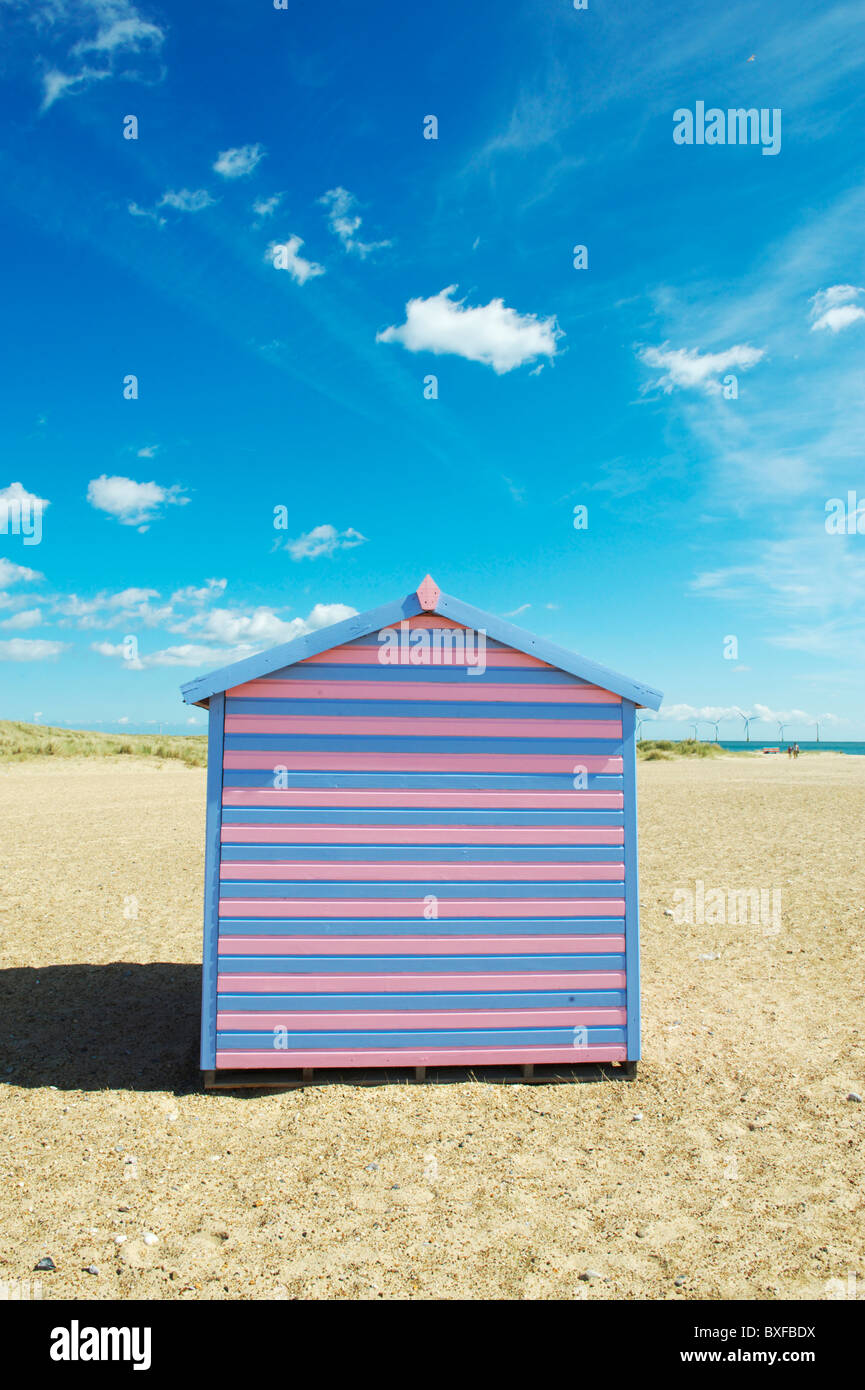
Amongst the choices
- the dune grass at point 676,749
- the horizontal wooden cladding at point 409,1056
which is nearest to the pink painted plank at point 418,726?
the horizontal wooden cladding at point 409,1056

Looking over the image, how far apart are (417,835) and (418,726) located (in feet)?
2.80

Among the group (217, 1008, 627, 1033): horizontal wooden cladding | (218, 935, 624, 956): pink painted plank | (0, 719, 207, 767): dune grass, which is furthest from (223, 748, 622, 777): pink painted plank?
(0, 719, 207, 767): dune grass

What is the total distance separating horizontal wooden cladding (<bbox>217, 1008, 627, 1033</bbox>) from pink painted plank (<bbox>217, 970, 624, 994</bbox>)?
16 cm

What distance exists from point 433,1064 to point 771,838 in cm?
1400

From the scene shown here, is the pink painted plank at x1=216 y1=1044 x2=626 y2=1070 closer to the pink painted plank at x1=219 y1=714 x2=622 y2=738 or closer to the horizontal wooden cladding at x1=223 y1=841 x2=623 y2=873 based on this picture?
the horizontal wooden cladding at x1=223 y1=841 x2=623 y2=873

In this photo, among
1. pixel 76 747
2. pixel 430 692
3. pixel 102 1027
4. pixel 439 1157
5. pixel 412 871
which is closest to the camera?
pixel 439 1157

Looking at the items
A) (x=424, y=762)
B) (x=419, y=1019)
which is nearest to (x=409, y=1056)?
(x=419, y=1019)

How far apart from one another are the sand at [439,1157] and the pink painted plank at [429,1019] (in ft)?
1.57

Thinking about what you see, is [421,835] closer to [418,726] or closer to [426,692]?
[418,726]

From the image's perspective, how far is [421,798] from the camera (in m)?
6.26

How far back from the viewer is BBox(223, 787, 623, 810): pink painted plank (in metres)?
6.17

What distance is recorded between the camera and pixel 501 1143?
212 inches
